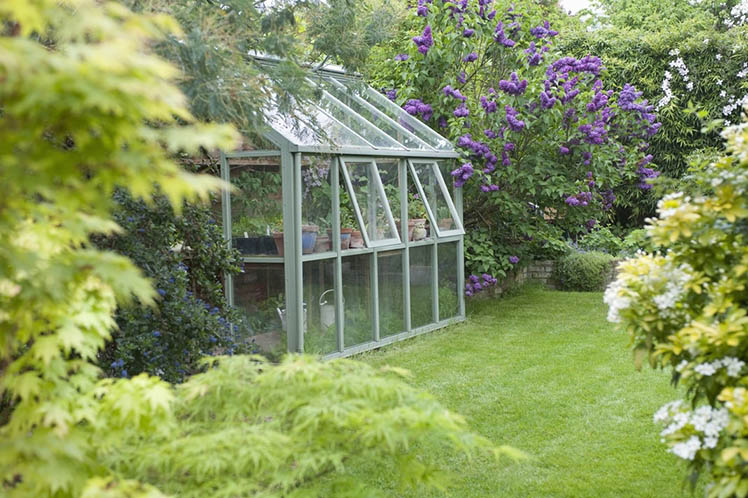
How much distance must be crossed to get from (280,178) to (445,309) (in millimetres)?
3339

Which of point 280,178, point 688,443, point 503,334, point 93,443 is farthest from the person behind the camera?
point 503,334

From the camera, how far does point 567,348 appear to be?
316 inches

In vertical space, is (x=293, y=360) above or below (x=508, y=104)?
below

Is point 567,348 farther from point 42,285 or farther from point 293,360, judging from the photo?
point 42,285

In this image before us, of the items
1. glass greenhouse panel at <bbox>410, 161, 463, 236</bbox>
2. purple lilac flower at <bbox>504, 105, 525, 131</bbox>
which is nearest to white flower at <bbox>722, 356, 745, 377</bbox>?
glass greenhouse panel at <bbox>410, 161, 463, 236</bbox>

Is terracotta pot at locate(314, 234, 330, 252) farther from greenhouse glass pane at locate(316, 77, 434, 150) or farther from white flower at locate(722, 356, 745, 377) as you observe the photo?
white flower at locate(722, 356, 745, 377)

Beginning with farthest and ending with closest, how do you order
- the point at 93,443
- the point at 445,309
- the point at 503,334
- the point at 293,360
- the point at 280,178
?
the point at 445,309 → the point at 503,334 → the point at 280,178 → the point at 293,360 → the point at 93,443

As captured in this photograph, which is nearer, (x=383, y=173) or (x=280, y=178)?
(x=280, y=178)

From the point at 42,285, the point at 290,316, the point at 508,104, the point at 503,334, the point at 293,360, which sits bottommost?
the point at 503,334

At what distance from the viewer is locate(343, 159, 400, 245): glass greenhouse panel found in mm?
7664

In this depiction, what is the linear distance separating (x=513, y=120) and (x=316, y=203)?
3.55 meters

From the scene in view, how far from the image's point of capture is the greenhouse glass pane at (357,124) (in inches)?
320

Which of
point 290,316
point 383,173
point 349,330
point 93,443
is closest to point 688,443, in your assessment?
point 93,443

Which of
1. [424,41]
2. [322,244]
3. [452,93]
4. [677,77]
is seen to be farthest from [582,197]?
[677,77]
